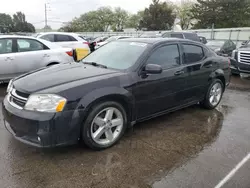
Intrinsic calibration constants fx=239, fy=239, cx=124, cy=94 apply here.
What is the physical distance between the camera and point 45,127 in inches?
Answer: 114

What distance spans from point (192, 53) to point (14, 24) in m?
82.6

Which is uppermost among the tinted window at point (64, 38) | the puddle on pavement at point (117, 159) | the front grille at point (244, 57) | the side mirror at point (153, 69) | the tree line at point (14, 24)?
the tree line at point (14, 24)

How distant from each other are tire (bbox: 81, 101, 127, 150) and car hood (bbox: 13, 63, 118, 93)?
18.8 inches

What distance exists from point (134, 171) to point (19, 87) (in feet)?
6.25

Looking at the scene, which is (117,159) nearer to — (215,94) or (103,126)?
(103,126)

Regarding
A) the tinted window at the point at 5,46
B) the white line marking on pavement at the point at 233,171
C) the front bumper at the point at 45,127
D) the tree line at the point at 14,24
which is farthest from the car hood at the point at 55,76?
the tree line at the point at 14,24

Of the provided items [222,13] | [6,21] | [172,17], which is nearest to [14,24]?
[6,21]

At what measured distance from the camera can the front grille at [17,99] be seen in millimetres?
3103

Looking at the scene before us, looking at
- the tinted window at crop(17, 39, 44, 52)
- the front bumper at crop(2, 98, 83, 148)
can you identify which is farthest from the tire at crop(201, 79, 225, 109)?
the tinted window at crop(17, 39, 44, 52)

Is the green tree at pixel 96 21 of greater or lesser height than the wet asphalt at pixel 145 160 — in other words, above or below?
above

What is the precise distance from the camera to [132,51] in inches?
160

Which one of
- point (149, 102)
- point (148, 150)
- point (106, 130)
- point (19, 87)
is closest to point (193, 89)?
point (149, 102)

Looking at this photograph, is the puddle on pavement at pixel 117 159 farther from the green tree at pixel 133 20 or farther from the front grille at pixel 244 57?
the green tree at pixel 133 20

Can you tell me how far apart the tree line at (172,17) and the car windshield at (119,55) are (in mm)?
28797
